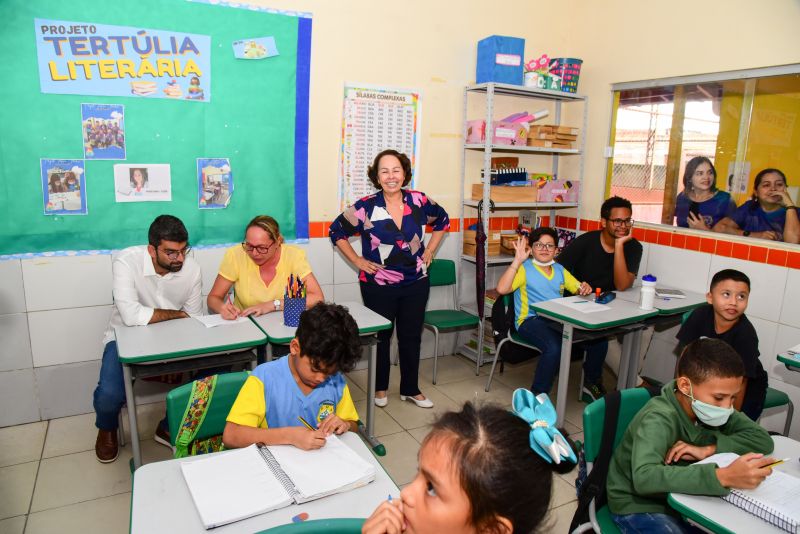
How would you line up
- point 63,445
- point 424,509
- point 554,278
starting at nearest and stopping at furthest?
point 424,509 < point 63,445 < point 554,278

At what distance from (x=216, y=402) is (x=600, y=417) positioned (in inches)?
53.1

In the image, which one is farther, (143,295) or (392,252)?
(392,252)

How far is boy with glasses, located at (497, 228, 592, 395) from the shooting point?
11.5ft

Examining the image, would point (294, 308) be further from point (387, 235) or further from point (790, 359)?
point (790, 359)

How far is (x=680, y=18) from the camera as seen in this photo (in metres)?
3.88

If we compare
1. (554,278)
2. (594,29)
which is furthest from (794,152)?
(594,29)

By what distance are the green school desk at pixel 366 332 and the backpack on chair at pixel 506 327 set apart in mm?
1004

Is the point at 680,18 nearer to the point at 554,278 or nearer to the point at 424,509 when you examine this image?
the point at 554,278

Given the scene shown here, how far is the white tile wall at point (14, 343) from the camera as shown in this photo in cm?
317

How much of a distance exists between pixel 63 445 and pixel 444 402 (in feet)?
7.65

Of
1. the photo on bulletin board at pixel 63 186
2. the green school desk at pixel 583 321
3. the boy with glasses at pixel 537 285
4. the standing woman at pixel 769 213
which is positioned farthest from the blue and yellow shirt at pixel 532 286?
the photo on bulletin board at pixel 63 186

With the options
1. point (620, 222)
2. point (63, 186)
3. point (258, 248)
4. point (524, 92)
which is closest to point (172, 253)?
point (258, 248)

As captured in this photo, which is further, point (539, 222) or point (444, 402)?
point (539, 222)

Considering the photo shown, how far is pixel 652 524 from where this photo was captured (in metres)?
1.72
